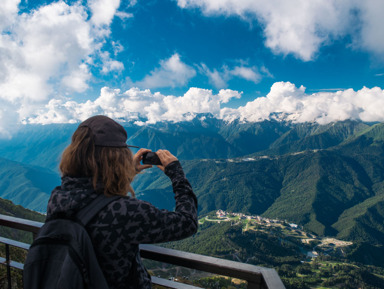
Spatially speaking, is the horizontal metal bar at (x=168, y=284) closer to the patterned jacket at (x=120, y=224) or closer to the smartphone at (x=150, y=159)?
the patterned jacket at (x=120, y=224)

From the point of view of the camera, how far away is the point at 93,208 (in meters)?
1.84

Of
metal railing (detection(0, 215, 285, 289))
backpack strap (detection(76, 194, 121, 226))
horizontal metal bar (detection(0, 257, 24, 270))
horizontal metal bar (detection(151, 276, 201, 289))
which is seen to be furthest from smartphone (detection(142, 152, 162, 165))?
horizontal metal bar (detection(0, 257, 24, 270))

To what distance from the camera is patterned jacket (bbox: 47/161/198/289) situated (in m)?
1.83

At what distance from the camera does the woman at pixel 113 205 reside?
185cm

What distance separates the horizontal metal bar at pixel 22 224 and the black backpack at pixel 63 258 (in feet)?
6.36

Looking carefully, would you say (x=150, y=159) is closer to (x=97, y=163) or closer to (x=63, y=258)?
(x=97, y=163)

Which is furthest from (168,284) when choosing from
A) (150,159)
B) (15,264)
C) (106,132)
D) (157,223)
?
(15,264)

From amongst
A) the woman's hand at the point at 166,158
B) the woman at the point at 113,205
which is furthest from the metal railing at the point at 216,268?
the woman's hand at the point at 166,158

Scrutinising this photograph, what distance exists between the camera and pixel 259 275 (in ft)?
8.13

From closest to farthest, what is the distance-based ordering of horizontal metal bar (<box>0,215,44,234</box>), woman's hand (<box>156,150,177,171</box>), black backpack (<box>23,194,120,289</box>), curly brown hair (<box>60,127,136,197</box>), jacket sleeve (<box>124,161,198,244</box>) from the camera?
black backpack (<box>23,194,120,289</box>)
jacket sleeve (<box>124,161,198,244</box>)
curly brown hair (<box>60,127,136,197</box>)
woman's hand (<box>156,150,177,171</box>)
horizontal metal bar (<box>0,215,44,234</box>)

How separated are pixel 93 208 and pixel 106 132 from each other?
69 centimetres

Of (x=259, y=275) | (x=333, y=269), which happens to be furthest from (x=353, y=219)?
(x=259, y=275)

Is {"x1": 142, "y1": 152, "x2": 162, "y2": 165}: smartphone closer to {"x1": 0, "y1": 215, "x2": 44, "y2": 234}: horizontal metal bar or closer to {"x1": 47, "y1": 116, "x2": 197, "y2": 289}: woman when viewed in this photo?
{"x1": 47, "y1": 116, "x2": 197, "y2": 289}: woman

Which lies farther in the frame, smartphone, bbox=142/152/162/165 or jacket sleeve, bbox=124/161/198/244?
smartphone, bbox=142/152/162/165
